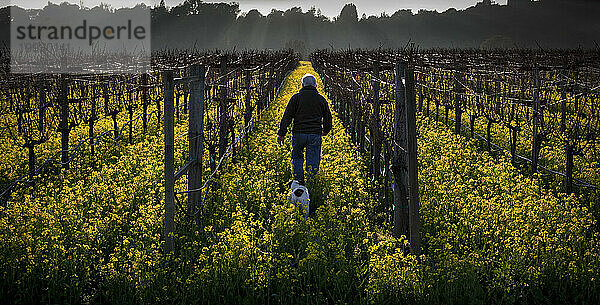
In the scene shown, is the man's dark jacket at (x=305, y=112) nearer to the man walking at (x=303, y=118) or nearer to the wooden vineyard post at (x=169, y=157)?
the man walking at (x=303, y=118)

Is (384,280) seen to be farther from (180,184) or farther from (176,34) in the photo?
(176,34)

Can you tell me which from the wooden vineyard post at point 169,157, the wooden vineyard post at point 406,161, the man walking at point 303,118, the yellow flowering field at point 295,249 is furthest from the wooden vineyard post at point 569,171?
the wooden vineyard post at point 169,157

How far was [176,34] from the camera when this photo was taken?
122562mm

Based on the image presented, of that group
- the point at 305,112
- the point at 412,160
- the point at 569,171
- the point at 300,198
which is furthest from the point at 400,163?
the point at 569,171

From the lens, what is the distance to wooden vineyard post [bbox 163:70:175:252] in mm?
5797

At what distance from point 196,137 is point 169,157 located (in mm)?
1217

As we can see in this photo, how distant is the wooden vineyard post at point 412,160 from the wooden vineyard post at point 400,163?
334 millimetres

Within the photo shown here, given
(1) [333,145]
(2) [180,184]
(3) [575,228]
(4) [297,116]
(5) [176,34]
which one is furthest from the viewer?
(5) [176,34]

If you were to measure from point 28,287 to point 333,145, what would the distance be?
7005 millimetres

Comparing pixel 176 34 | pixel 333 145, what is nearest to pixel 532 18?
pixel 176 34

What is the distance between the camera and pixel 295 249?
6.36 meters

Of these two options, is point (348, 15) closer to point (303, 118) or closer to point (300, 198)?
point (303, 118)

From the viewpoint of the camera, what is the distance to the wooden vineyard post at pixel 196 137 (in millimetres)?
→ 6966

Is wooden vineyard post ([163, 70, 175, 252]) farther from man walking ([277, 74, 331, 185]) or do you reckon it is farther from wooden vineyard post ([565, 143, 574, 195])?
wooden vineyard post ([565, 143, 574, 195])
